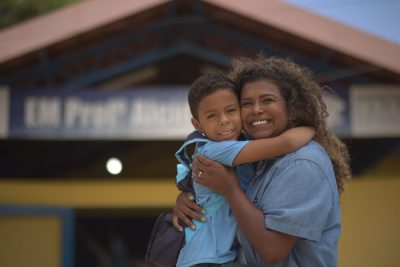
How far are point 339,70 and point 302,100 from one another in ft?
20.3

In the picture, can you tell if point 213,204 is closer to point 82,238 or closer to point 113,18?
point 113,18

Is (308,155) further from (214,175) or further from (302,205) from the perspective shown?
(214,175)

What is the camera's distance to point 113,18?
763cm

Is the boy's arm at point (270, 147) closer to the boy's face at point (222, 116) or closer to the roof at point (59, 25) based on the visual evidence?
the boy's face at point (222, 116)

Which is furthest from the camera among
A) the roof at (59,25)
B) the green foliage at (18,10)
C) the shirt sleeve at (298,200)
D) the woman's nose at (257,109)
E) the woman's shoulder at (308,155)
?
the green foliage at (18,10)

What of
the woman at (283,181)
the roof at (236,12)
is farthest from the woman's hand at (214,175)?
the roof at (236,12)

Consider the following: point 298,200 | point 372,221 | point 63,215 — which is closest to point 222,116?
point 298,200

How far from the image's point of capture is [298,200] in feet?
6.51

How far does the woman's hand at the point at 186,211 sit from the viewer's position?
2258 mm

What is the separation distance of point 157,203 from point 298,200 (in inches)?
279

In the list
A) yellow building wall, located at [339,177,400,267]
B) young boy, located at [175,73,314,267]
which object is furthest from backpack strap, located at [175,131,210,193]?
yellow building wall, located at [339,177,400,267]

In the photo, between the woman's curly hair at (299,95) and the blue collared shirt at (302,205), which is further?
the woman's curly hair at (299,95)

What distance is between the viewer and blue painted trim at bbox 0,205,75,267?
843 cm

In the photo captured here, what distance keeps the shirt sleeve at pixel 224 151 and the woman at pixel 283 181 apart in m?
0.02
